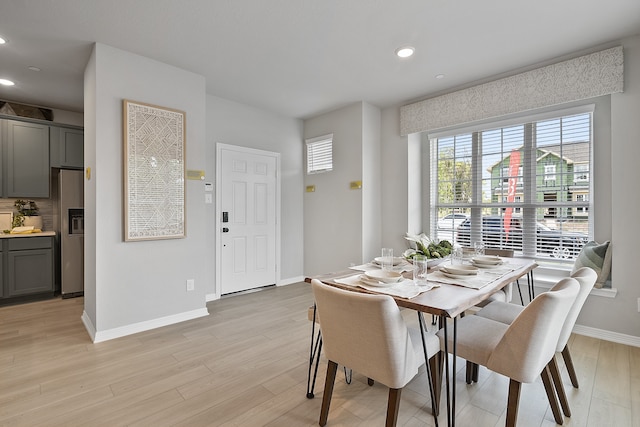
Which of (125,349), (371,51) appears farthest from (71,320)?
(371,51)

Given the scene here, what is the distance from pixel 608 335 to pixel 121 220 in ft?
Result: 15.1

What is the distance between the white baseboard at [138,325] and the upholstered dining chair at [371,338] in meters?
2.31

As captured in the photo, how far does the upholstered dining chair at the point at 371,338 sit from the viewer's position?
55.2 inches

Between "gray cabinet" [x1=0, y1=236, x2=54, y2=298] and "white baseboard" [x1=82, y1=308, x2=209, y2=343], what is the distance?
4.41ft

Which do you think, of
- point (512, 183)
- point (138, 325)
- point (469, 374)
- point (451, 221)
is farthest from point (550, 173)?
point (138, 325)

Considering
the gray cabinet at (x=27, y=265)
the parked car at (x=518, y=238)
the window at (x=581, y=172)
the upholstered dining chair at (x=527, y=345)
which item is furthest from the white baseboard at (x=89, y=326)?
the window at (x=581, y=172)

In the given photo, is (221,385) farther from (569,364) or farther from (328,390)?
(569,364)

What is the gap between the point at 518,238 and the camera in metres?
3.66

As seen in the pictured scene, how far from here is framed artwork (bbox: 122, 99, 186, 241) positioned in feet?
9.80

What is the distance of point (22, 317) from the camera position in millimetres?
3498

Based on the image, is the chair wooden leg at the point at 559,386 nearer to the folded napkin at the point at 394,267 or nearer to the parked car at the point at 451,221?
the folded napkin at the point at 394,267

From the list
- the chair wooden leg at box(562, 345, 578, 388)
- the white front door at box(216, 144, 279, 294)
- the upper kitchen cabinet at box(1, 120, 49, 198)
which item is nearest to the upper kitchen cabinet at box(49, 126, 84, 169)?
the upper kitchen cabinet at box(1, 120, 49, 198)

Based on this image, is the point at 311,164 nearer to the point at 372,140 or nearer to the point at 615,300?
the point at 372,140

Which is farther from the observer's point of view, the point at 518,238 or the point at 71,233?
the point at 71,233
